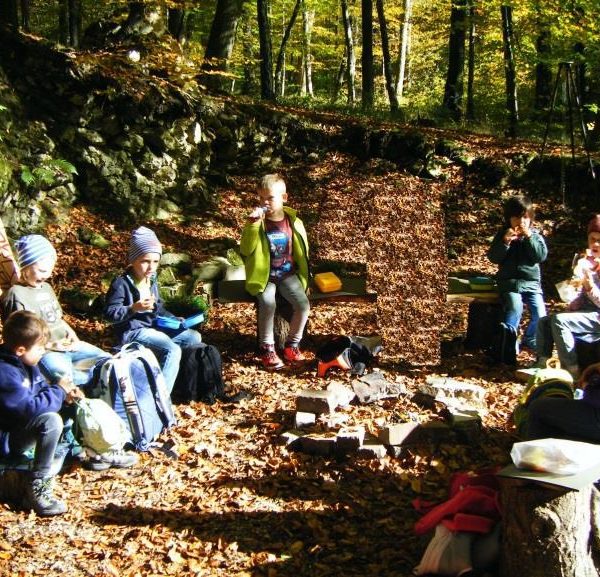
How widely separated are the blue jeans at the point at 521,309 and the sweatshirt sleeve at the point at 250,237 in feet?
8.23

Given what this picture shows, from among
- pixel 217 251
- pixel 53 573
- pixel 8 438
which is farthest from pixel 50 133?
pixel 53 573

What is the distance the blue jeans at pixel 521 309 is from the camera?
6.45m

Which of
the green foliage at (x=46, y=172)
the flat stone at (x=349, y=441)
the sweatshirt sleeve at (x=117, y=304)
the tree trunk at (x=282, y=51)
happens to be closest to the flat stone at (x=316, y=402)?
the flat stone at (x=349, y=441)

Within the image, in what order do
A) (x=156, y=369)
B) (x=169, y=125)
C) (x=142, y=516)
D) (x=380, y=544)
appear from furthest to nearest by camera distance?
(x=169, y=125) < (x=156, y=369) < (x=142, y=516) < (x=380, y=544)

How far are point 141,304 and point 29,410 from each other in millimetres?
1483

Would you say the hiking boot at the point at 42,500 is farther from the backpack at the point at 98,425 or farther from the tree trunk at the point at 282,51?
the tree trunk at the point at 282,51

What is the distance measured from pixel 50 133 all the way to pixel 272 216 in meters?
4.71

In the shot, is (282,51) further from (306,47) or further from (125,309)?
(125,309)

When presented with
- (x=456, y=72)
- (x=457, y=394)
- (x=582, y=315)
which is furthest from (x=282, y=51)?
(x=457, y=394)

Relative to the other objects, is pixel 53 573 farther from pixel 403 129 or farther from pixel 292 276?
pixel 403 129

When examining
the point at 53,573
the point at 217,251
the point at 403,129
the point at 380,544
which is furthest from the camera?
the point at 403,129

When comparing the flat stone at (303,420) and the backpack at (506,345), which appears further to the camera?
the backpack at (506,345)

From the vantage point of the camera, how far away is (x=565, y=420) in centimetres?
372

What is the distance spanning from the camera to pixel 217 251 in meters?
9.29
